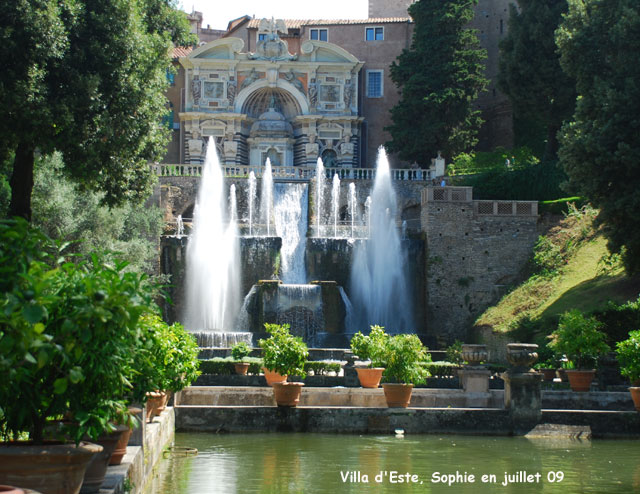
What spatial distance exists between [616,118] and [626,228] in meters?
2.79

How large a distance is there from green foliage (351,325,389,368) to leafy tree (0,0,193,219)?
5.42 m

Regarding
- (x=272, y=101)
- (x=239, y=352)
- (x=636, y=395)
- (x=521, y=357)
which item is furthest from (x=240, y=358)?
(x=272, y=101)

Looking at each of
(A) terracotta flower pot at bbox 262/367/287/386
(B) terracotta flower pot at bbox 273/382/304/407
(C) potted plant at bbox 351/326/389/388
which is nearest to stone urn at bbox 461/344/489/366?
(C) potted plant at bbox 351/326/389/388

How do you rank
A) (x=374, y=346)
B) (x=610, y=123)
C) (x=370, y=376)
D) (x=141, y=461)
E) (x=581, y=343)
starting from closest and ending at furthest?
(x=141, y=461)
(x=374, y=346)
(x=370, y=376)
(x=581, y=343)
(x=610, y=123)

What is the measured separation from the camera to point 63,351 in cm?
645

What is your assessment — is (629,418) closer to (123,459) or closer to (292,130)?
(123,459)

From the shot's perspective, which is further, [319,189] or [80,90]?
[319,189]

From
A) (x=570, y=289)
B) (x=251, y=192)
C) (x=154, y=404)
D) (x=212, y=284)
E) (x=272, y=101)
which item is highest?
(x=272, y=101)

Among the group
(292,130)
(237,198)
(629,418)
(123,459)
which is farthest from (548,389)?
(292,130)

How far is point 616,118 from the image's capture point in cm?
2355

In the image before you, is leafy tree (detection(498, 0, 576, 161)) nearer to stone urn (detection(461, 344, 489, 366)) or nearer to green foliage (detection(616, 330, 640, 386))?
stone urn (detection(461, 344, 489, 366))

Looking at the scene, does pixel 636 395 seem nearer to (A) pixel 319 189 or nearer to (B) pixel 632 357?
(B) pixel 632 357

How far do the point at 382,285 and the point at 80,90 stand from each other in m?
20.8

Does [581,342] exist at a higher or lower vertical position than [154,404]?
higher
